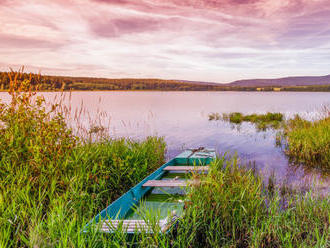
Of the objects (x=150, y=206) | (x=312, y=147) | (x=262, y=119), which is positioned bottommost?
(x=150, y=206)

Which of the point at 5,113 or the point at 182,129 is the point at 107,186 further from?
the point at 182,129

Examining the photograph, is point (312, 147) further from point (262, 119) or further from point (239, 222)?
point (262, 119)

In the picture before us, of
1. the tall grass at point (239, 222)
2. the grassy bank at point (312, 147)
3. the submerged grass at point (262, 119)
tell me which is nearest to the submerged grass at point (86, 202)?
the tall grass at point (239, 222)

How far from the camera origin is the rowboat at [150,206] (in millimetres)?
3059

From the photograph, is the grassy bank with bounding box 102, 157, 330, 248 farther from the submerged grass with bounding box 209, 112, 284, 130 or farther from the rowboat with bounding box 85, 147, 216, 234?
the submerged grass with bounding box 209, 112, 284, 130

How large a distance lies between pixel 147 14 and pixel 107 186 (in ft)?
44.8

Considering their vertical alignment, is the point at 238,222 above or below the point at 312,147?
below

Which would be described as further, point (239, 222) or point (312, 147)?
point (312, 147)

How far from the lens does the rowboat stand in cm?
306

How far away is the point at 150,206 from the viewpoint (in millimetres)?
4844

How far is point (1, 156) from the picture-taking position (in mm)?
4738

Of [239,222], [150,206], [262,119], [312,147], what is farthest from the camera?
[262,119]

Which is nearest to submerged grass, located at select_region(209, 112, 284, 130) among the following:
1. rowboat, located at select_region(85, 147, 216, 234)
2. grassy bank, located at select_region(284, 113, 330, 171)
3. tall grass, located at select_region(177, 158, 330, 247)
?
grassy bank, located at select_region(284, 113, 330, 171)

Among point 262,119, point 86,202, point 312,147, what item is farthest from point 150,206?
point 262,119
